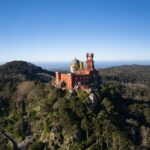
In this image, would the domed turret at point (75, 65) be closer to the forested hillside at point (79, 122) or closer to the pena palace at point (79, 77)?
the pena palace at point (79, 77)

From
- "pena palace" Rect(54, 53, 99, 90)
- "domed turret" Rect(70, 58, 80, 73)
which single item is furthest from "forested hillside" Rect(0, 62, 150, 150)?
"domed turret" Rect(70, 58, 80, 73)

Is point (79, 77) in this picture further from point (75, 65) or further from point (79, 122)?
point (79, 122)

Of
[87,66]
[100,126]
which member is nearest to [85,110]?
[100,126]

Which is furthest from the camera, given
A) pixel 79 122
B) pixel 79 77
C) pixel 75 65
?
pixel 75 65

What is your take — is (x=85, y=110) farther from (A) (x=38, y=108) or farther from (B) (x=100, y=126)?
(A) (x=38, y=108)

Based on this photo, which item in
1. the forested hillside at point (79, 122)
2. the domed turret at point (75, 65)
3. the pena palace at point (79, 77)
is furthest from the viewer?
the domed turret at point (75, 65)

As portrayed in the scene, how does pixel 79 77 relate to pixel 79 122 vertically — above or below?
above

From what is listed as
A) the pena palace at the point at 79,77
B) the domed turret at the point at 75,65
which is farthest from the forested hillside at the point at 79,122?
the domed turret at the point at 75,65

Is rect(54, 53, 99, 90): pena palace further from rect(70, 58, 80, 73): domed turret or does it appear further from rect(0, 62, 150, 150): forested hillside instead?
rect(0, 62, 150, 150): forested hillside

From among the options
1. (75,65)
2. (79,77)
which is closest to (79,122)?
(79,77)
